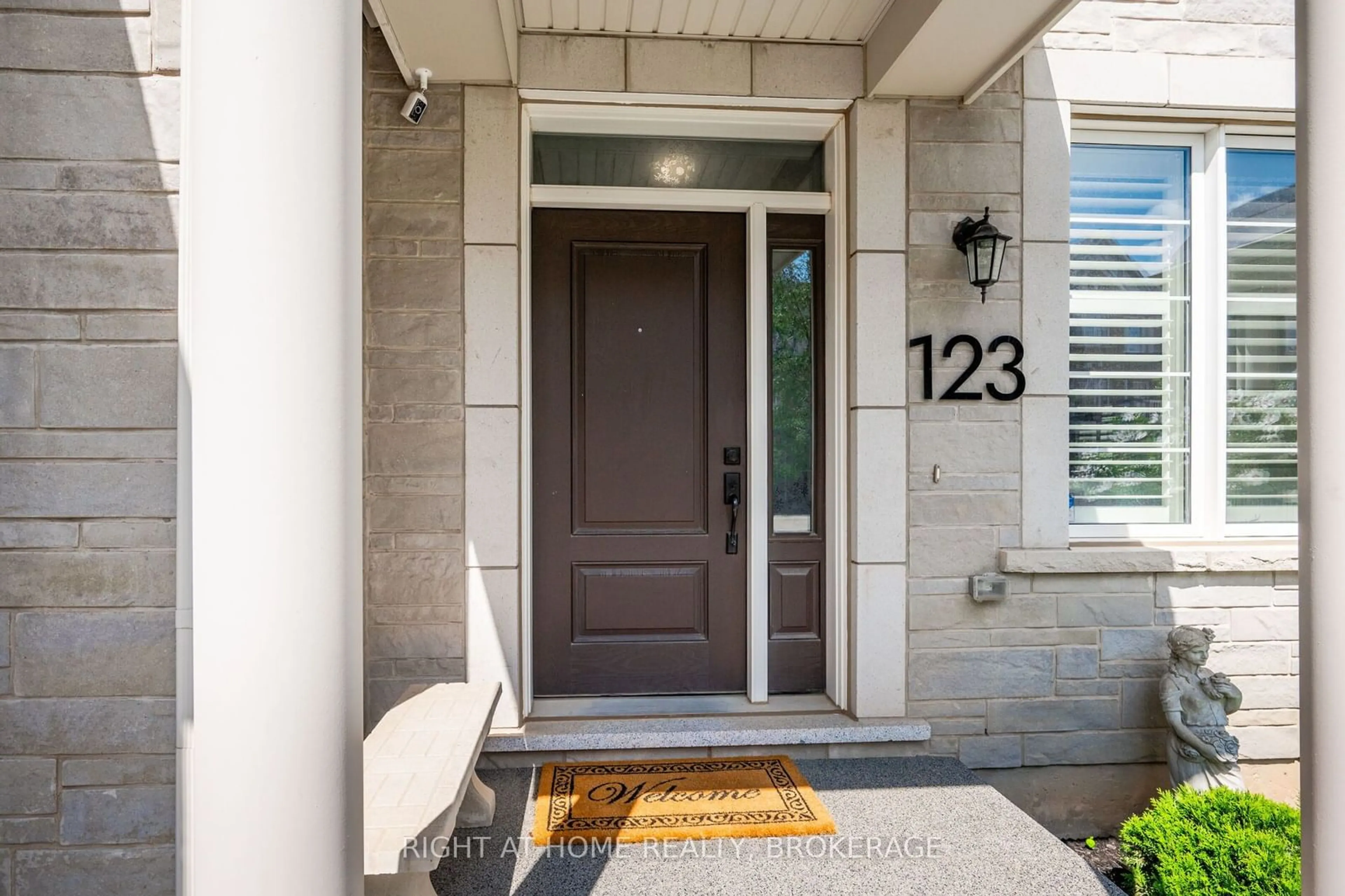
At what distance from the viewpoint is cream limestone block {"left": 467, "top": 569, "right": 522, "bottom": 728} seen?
2928 millimetres

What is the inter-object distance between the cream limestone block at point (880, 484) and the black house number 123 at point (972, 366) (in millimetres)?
191

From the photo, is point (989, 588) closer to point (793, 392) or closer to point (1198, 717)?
point (1198, 717)

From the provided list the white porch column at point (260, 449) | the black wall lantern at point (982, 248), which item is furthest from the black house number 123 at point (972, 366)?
the white porch column at point (260, 449)

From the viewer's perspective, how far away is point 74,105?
59.0 inches

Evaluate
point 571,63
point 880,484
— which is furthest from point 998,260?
point 571,63

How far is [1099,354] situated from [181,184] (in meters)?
3.34

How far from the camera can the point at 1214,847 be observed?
2.34 metres

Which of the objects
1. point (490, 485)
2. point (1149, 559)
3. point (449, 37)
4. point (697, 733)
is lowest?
point (697, 733)

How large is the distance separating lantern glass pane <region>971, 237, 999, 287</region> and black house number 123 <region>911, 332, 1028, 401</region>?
0.23 metres

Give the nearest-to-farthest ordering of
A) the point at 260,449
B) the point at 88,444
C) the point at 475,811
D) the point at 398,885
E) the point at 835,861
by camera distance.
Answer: the point at 260,449, the point at 88,444, the point at 398,885, the point at 835,861, the point at 475,811

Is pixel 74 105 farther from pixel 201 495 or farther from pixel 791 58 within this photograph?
pixel 791 58

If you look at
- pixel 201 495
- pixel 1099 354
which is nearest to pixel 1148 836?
pixel 1099 354

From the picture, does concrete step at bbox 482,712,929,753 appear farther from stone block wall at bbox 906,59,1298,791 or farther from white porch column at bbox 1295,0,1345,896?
white porch column at bbox 1295,0,1345,896

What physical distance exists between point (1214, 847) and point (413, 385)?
3.09 m
